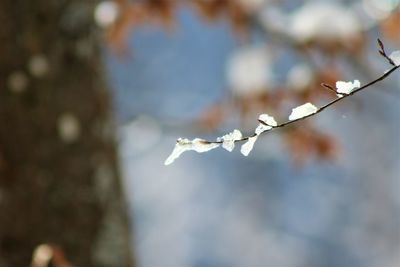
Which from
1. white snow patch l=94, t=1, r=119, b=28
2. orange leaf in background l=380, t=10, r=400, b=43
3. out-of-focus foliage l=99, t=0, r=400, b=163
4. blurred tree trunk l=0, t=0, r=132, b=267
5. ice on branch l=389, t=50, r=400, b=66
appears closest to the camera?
ice on branch l=389, t=50, r=400, b=66

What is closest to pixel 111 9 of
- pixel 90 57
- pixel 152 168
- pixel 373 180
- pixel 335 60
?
pixel 90 57

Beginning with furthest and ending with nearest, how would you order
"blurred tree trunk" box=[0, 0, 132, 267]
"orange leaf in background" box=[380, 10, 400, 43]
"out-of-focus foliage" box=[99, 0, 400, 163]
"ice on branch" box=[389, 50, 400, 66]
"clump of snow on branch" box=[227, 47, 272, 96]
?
1. "clump of snow on branch" box=[227, 47, 272, 96]
2. "out-of-focus foliage" box=[99, 0, 400, 163]
3. "orange leaf in background" box=[380, 10, 400, 43]
4. "blurred tree trunk" box=[0, 0, 132, 267]
5. "ice on branch" box=[389, 50, 400, 66]

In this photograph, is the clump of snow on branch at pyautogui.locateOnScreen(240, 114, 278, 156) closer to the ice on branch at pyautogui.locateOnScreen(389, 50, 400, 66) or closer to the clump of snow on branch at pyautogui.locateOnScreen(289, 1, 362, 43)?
the ice on branch at pyautogui.locateOnScreen(389, 50, 400, 66)

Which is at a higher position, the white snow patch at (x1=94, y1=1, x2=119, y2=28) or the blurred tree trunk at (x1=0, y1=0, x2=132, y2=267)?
the white snow patch at (x1=94, y1=1, x2=119, y2=28)

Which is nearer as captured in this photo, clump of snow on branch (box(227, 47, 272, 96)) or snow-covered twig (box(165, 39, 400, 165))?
snow-covered twig (box(165, 39, 400, 165))

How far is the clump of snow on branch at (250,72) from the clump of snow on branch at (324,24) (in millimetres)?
201

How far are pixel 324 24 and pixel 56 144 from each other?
100 cm

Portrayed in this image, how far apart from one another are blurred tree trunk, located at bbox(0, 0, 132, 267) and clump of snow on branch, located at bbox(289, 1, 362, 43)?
31.1 inches

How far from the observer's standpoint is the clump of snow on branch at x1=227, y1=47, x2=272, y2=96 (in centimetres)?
292

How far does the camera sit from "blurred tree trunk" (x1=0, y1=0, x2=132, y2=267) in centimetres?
193

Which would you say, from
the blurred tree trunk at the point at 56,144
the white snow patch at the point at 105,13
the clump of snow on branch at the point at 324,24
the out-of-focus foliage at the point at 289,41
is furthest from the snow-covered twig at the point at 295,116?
the clump of snow on branch at the point at 324,24

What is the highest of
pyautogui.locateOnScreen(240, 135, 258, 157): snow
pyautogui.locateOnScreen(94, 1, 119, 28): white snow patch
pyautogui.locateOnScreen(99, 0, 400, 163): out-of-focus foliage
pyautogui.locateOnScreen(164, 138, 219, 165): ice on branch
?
pyautogui.locateOnScreen(99, 0, 400, 163): out-of-focus foliage

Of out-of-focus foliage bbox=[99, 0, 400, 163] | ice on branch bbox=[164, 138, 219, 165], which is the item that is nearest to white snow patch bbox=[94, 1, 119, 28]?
out-of-focus foliage bbox=[99, 0, 400, 163]

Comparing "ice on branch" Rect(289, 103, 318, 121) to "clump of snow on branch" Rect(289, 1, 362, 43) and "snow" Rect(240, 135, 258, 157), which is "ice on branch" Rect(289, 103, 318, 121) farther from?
"clump of snow on branch" Rect(289, 1, 362, 43)
